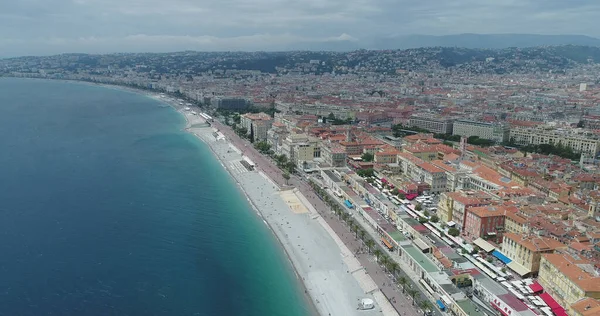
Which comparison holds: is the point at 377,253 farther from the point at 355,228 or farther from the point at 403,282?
the point at 355,228

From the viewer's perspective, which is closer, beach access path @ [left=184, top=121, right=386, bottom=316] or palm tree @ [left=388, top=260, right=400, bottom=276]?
beach access path @ [left=184, top=121, right=386, bottom=316]

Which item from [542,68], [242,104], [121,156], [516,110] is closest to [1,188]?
[121,156]

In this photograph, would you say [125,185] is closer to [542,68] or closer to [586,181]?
[586,181]

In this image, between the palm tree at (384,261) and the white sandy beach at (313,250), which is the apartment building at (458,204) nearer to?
the palm tree at (384,261)

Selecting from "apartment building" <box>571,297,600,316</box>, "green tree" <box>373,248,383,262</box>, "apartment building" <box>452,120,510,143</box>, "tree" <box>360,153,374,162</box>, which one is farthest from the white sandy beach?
"apartment building" <box>452,120,510,143</box>

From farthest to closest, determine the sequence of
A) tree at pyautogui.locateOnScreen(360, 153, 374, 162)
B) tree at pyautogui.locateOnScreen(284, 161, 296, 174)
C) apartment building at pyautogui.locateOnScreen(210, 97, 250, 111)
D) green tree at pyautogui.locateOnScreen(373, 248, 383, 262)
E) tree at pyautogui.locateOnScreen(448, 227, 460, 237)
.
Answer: apartment building at pyautogui.locateOnScreen(210, 97, 250, 111) < tree at pyautogui.locateOnScreen(360, 153, 374, 162) < tree at pyautogui.locateOnScreen(284, 161, 296, 174) < tree at pyautogui.locateOnScreen(448, 227, 460, 237) < green tree at pyautogui.locateOnScreen(373, 248, 383, 262)

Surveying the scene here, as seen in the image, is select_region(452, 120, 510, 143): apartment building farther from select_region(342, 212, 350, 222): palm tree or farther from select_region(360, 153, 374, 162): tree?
select_region(342, 212, 350, 222): palm tree
